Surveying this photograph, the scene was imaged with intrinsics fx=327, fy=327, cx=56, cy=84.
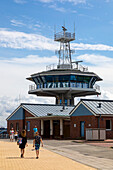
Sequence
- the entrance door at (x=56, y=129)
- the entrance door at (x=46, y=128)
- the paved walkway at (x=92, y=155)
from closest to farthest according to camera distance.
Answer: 1. the paved walkway at (x=92, y=155)
2. the entrance door at (x=56, y=129)
3. the entrance door at (x=46, y=128)

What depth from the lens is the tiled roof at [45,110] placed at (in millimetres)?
45188

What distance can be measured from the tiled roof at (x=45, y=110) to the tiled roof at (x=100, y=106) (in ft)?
23.6

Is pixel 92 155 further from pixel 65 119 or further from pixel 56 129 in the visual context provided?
pixel 56 129

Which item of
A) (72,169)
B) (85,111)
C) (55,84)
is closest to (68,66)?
(55,84)

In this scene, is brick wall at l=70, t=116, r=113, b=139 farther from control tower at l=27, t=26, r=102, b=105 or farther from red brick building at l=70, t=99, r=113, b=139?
control tower at l=27, t=26, r=102, b=105

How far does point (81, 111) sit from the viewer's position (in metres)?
38.3

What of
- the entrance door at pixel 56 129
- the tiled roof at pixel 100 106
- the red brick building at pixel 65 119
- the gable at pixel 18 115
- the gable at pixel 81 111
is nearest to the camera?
the red brick building at pixel 65 119

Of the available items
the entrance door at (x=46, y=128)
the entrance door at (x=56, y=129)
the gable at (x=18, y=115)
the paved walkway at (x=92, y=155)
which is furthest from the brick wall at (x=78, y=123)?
the gable at (x=18, y=115)

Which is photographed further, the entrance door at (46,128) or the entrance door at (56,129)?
the entrance door at (46,128)

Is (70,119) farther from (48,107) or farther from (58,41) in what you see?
(58,41)

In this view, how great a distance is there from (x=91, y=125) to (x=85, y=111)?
2.06 m

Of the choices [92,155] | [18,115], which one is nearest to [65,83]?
[18,115]

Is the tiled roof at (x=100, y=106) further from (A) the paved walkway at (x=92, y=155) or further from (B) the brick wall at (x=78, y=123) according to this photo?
(A) the paved walkway at (x=92, y=155)

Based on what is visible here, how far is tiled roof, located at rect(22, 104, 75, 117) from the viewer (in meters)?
45.2
